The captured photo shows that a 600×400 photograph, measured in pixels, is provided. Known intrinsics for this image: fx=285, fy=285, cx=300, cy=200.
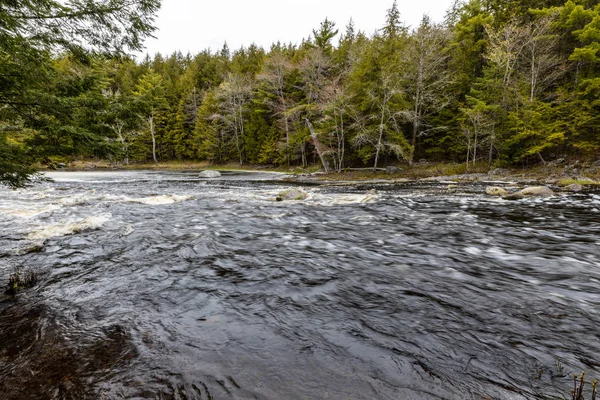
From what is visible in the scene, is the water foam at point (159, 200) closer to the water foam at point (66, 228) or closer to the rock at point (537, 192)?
the water foam at point (66, 228)

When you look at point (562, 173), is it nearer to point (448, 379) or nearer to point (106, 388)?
point (448, 379)

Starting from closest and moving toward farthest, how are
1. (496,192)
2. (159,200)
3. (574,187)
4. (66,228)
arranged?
(66,228) → (159,200) → (496,192) → (574,187)

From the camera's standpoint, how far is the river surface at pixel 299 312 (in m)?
2.73

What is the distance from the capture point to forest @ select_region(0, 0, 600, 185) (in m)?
5.26

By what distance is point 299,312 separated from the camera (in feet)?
13.4

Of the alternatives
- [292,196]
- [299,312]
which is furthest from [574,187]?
[299,312]

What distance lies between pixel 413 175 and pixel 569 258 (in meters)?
20.5

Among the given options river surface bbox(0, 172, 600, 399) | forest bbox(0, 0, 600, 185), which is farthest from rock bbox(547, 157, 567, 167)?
river surface bbox(0, 172, 600, 399)

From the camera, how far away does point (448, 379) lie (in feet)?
9.12

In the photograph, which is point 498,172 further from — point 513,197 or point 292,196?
point 292,196

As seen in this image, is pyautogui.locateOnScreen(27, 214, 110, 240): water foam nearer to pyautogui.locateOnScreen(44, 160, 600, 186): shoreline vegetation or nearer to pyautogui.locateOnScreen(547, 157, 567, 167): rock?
pyautogui.locateOnScreen(44, 160, 600, 186): shoreline vegetation

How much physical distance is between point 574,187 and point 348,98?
17656 millimetres

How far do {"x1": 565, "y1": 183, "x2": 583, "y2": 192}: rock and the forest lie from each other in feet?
26.5

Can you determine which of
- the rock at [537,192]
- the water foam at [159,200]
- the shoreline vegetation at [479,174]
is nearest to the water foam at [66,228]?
the water foam at [159,200]
